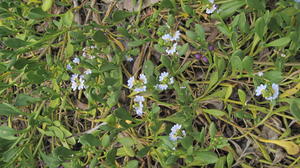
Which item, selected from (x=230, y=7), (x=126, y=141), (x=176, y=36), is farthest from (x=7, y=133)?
(x=230, y=7)

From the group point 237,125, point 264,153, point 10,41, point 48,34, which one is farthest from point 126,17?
point 264,153

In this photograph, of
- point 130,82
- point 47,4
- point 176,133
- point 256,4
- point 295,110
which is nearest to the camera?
point 295,110

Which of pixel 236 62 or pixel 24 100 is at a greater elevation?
pixel 236 62

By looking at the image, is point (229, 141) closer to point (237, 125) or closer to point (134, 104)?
point (237, 125)

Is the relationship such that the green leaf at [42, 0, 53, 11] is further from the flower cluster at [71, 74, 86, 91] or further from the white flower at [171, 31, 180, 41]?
the white flower at [171, 31, 180, 41]

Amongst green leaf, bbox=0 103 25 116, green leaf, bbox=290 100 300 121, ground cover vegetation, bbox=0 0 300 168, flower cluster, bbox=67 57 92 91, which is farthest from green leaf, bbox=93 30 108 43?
green leaf, bbox=290 100 300 121

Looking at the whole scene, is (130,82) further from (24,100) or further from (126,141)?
(24,100)

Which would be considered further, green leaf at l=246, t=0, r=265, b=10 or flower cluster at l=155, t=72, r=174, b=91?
flower cluster at l=155, t=72, r=174, b=91

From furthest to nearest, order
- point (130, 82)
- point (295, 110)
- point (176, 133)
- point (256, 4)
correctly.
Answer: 1. point (130, 82)
2. point (176, 133)
3. point (256, 4)
4. point (295, 110)
